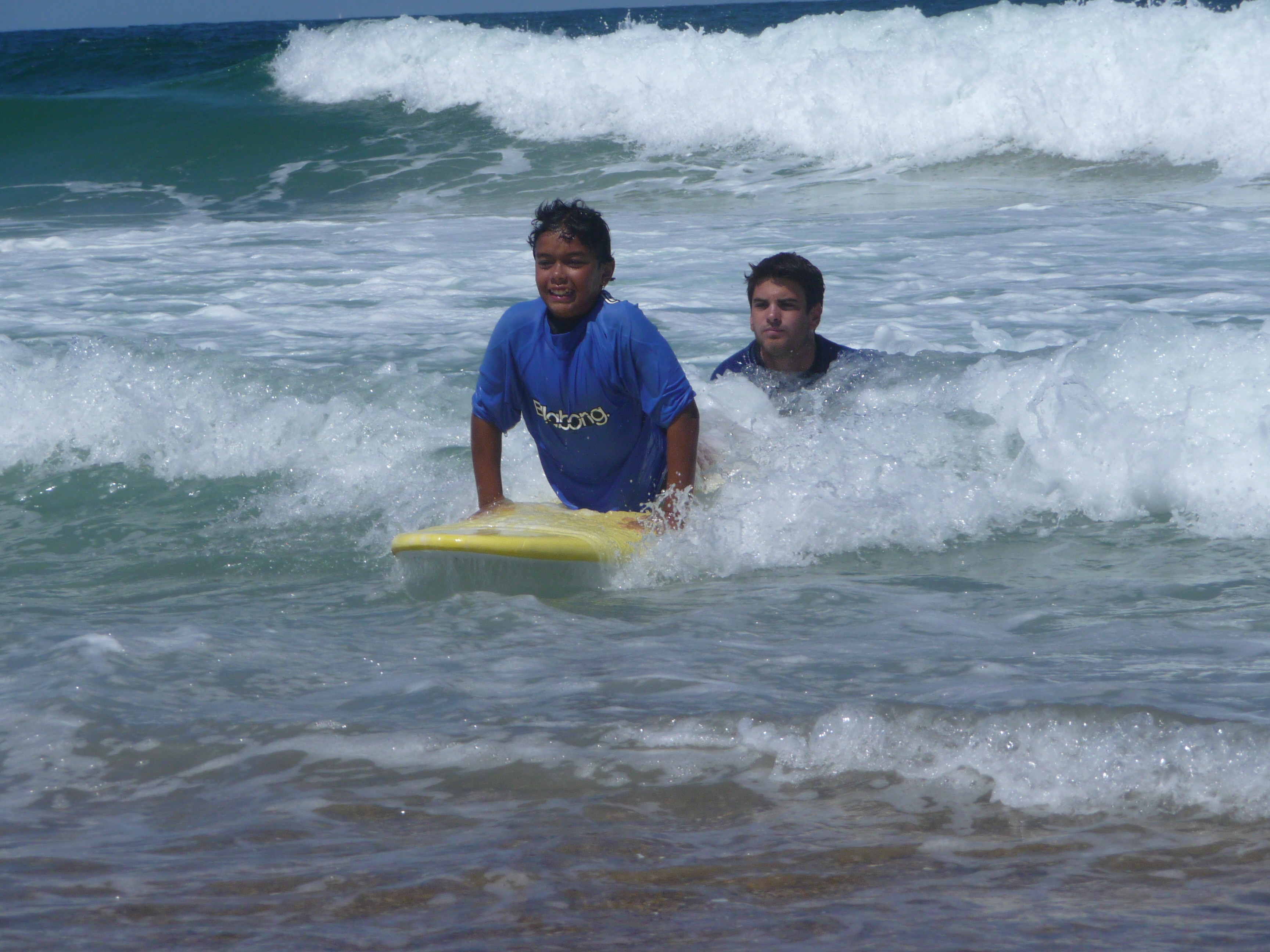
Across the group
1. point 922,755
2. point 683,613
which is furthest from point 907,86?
point 922,755

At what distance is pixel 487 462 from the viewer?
468 cm

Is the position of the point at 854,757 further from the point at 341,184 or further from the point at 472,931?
the point at 341,184

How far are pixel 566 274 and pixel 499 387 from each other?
494 millimetres

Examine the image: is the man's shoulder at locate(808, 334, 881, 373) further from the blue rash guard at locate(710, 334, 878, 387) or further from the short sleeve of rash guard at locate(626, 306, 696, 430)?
the short sleeve of rash guard at locate(626, 306, 696, 430)

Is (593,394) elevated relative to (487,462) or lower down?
elevated

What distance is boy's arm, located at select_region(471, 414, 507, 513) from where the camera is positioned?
461 centimetres

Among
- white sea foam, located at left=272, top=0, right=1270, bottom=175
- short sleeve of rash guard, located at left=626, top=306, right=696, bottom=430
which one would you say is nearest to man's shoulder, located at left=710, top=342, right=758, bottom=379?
short sleeve of rash guard, located at left=626, top=306, right=696, bottom=430

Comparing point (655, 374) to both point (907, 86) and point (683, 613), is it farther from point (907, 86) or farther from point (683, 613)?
point (907, 86)

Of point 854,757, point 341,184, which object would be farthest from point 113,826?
point 341,184

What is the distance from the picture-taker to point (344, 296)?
9195 millimetres

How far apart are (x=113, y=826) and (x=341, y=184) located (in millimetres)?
14300

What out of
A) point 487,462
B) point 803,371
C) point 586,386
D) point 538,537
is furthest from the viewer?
point 803,371

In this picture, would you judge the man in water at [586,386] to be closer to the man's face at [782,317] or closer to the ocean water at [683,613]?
the ocean water at [683,613]

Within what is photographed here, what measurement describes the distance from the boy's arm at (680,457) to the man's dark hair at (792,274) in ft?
3.80
